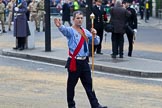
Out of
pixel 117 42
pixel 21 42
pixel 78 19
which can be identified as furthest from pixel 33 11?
pixel 78 19

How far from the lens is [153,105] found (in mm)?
9852

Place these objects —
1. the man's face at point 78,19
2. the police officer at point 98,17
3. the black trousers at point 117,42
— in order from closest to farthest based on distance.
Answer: the man's face at point 78,19
the black trousers at point 117,42
the police officer at point 98,17

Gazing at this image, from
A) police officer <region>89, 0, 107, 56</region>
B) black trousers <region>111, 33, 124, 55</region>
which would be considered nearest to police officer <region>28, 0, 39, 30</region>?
police officer <region>89, 0, 107, 56</region>

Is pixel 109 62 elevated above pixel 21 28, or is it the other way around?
pixel 21 28

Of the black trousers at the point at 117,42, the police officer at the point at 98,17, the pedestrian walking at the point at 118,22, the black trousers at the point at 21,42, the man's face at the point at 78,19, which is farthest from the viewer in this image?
the black trousers at the point at 21,42

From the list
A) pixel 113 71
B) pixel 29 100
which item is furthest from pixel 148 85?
pixel 29 100

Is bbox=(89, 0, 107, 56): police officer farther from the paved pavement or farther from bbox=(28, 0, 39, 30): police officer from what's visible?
bbox=(28, 0, 39, 30): police officer

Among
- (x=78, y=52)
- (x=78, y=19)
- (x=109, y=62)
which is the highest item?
(x=78, y=19)

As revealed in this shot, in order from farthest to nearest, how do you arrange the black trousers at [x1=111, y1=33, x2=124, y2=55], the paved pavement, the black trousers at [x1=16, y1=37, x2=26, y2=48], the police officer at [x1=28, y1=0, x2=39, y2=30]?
the police officer at [x1=28, y1=0, x2=39, y2=30] → the black trousers at [x1=16, y1=37, x2=26, y2=48] → the black trousers at [x1=111, y1=33, x2=124, y2=55] → the paved pavement

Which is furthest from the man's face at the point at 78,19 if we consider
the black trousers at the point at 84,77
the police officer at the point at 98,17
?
the police officer at the point at 98,17

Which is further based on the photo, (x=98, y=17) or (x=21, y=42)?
(x=21, y=42)

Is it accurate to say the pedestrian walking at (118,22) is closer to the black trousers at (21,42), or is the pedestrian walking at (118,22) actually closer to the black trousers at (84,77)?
the black trousers at (21,42)

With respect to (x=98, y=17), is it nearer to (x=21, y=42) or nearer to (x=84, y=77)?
(x=21, y=42)

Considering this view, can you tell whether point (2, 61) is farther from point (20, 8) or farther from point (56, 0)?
point (56, 0)
